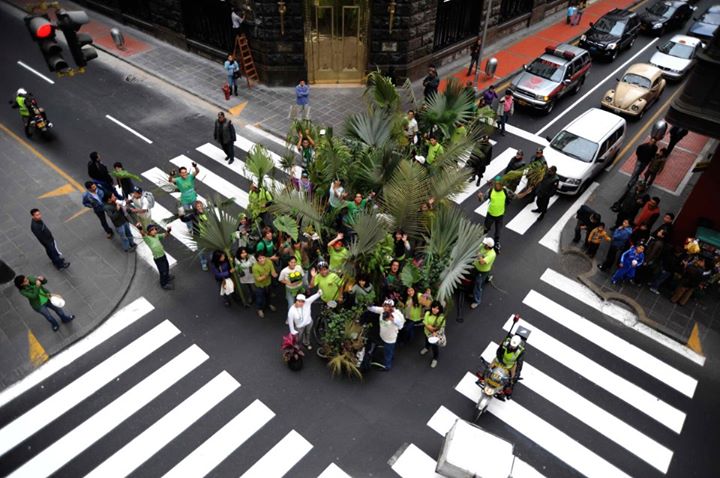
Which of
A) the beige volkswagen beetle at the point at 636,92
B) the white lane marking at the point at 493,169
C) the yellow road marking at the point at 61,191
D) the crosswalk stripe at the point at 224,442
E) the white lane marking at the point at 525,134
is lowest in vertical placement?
the crosswalk stripe at the point at 224,442

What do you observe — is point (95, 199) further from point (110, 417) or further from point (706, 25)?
point (706, 25)

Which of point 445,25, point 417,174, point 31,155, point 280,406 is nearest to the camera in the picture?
point 280,406

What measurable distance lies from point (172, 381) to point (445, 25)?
18.4 metres

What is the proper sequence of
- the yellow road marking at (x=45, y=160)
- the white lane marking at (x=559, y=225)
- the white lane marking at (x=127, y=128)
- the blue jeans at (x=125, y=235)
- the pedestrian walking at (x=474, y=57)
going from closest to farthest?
the blue jeans at (x=125, y=235) → the white lane marking at (x=559, y=225) → the yellow road marking at (x=45, y=160) → the white lane marking at (x=127, y=128) → the pedestrian walking at (x=474, y=57)

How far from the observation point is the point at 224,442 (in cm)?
938

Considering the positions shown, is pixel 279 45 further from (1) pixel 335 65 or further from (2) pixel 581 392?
(2) pixel 581 392

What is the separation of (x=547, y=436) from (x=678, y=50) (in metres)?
21.0

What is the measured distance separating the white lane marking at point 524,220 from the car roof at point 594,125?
2.63 m

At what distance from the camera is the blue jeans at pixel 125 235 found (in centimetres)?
1262

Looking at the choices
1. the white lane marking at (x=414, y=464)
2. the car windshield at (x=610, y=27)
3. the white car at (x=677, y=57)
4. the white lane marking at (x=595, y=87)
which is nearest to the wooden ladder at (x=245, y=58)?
the white lane marking at (x=595, y=87)

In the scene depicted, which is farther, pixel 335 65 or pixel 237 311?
pixel 335 65

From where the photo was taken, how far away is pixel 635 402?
10344 mm

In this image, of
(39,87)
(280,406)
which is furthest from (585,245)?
(39,87)

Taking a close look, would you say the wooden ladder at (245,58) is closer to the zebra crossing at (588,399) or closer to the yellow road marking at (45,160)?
the yellow road marking at (45,160)
